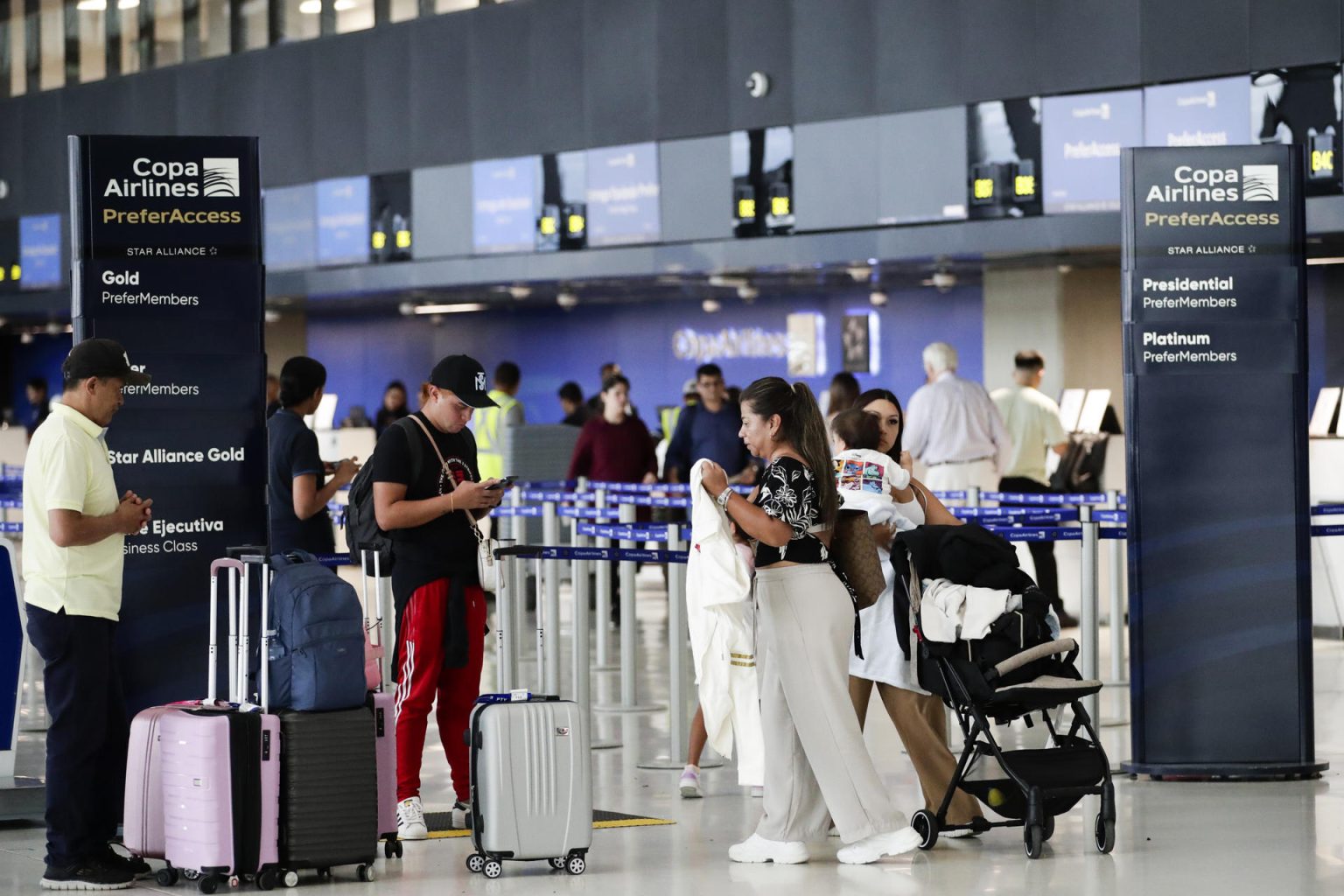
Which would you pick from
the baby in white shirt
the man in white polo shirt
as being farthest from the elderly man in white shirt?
the baby in white shirt

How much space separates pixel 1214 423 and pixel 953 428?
4.65 metres

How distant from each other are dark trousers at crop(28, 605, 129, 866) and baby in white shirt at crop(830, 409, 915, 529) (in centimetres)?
243

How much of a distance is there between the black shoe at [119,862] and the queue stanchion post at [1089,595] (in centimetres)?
427

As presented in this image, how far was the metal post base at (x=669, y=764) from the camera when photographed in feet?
27.5

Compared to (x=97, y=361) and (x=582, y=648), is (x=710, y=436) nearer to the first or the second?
(x=582, y=648)

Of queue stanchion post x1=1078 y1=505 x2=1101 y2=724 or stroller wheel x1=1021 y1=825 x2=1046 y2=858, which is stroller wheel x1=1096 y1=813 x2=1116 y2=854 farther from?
queue stanchion post x1=1078 y1=505 x2=1101 y2=724

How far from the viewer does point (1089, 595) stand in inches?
351

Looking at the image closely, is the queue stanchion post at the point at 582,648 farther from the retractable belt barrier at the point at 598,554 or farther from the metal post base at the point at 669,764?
the metal post base at the point at 669,764

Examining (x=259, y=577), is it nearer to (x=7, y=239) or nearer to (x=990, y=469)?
(x=990, y=469)

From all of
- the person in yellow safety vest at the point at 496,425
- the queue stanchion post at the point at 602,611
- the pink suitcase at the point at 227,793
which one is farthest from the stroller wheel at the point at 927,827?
the person in yellow safety vest at the point at 496,425

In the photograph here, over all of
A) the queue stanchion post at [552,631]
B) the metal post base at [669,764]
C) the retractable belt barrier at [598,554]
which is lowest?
the metal post base at [669,764]

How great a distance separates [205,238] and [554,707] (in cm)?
206

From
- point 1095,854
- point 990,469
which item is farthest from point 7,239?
point 1095,854

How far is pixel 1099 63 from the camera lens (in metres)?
16.8
